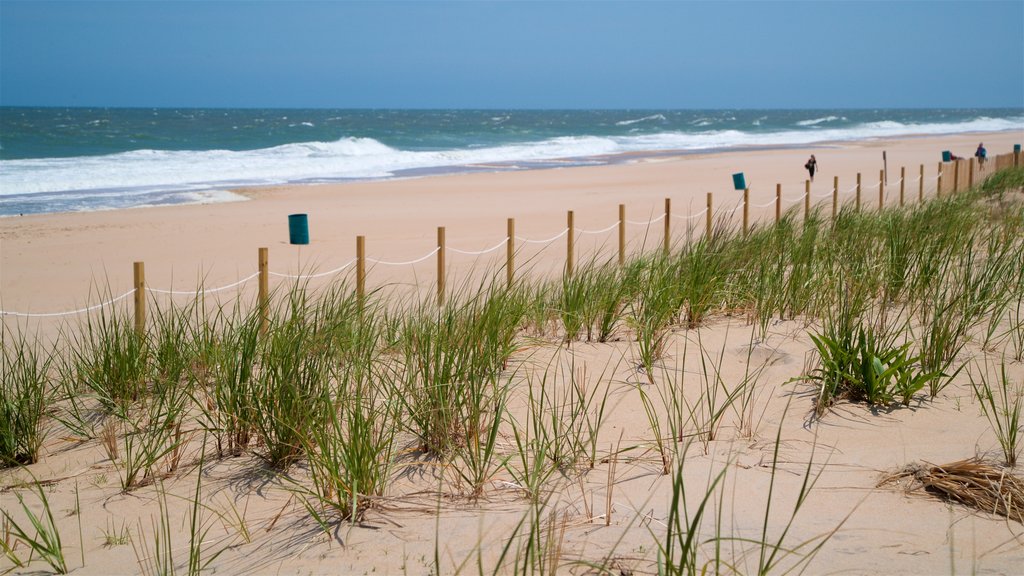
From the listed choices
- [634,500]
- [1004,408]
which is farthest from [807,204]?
[634,500]

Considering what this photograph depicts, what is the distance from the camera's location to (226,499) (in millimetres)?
3531

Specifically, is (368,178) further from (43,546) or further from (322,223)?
(43,546)

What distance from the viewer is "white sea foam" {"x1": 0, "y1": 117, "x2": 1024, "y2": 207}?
2425 centimetres

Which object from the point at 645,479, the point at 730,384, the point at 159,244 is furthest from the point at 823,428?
the point at 159,244

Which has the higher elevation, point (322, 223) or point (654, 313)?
point (654, 313)

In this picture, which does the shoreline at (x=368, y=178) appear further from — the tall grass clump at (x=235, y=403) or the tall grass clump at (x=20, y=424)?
the tall grass clump at (x=235, y=403)

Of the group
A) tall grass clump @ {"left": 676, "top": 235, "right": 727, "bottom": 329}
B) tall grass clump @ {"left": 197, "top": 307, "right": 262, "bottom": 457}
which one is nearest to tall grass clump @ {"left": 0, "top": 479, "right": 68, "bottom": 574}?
tall grass clump @ {"left": 197, "top": 307, "right": 262, "bottom": 457}

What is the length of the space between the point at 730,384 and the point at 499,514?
2.00 metres

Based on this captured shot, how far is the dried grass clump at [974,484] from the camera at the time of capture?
9.78 ft

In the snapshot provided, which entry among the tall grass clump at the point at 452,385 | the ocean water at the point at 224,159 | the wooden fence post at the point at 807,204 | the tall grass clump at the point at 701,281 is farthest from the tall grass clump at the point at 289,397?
the ocean water at the point at 224,159

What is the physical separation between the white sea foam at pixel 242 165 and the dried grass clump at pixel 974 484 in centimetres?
2006

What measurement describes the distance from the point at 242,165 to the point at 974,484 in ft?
106

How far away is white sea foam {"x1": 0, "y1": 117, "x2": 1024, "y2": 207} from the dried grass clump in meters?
20.1

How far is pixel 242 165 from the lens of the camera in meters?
32.6
